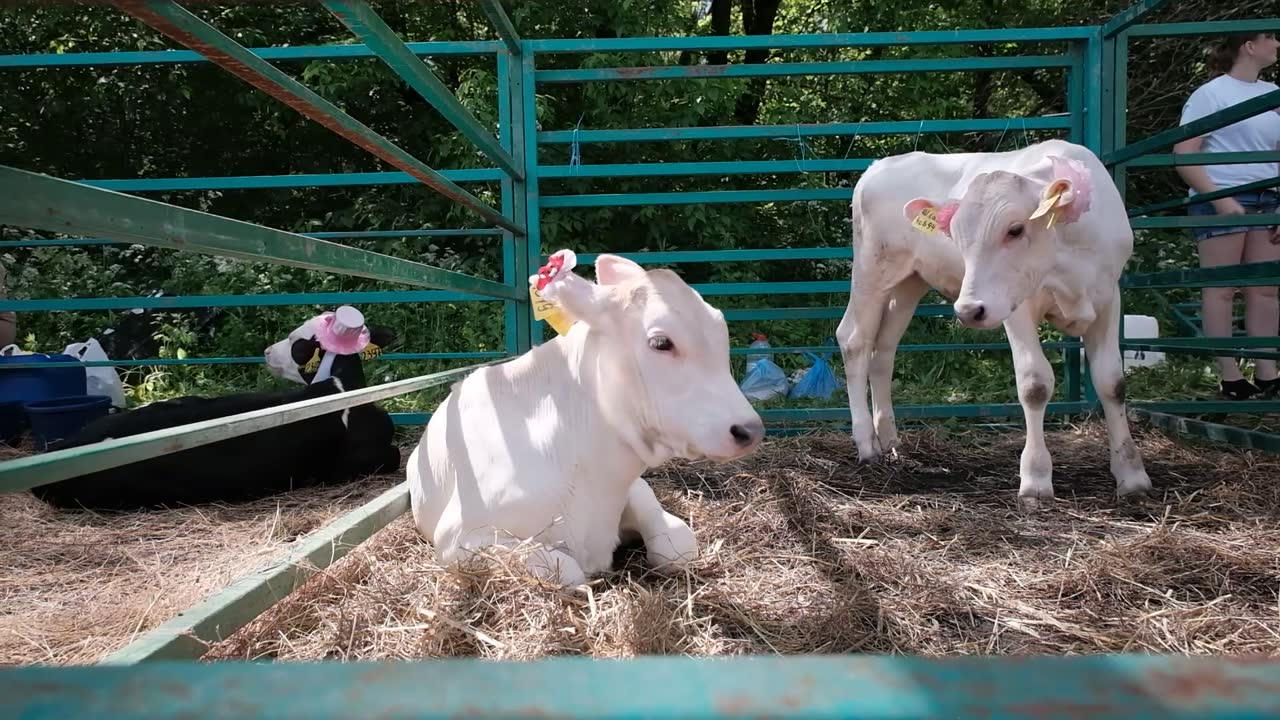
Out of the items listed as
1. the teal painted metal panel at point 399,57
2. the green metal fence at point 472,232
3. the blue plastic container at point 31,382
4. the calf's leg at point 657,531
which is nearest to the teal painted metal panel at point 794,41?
the green metal fence at point 472,232

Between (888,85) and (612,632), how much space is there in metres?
8.45

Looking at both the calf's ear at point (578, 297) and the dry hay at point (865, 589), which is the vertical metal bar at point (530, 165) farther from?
the calf's ear at point (578, 297)

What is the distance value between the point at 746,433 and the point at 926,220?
2092 millimetres

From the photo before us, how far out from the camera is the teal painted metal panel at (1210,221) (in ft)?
13.9

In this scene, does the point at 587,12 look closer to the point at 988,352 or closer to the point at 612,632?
the point at 988,352

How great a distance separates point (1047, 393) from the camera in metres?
3.56

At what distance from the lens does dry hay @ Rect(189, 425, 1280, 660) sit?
2.06m

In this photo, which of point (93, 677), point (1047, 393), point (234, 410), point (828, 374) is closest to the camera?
point (93, 677)

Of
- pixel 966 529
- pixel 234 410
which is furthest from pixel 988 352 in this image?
pixel 234 410

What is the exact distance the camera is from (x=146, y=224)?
1525 mm

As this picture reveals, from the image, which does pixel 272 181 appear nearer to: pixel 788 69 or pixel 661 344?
pixel 788 69

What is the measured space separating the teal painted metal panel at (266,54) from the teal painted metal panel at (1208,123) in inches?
132

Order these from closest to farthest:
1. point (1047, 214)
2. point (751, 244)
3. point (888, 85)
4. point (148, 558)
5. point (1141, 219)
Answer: point (148, 558) < point (1047, 214) < point (1141, 219) < point (751, 244) < point (888, 85)

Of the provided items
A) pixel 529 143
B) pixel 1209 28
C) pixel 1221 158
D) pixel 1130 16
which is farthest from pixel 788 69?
pixel 1221 158
